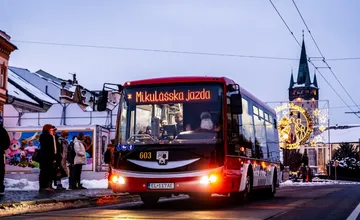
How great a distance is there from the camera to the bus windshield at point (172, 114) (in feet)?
42.6

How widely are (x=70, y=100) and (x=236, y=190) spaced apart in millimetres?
51806

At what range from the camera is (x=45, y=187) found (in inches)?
642

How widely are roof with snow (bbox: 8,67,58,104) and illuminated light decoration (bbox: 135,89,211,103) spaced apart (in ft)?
128

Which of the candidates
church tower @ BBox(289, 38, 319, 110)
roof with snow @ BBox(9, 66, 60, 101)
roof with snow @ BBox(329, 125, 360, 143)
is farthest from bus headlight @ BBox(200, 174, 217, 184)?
church tower @ BBox(289, 38, 319, 110)

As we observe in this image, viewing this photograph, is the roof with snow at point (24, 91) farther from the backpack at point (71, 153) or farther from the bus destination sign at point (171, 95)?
the bus destination sign at point (171, 95)

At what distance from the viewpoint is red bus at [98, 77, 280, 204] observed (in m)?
12.6

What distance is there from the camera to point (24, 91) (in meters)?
56.5

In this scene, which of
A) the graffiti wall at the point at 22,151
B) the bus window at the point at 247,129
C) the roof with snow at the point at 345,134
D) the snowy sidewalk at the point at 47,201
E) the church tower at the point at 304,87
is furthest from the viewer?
the church tower at the point at 304,87

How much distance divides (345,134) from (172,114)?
449 ft

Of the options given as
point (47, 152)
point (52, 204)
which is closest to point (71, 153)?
point (47, 152)

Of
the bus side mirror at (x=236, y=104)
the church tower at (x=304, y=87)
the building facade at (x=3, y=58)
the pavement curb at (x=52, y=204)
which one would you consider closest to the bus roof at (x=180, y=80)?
the bus side mirror at (x=236, y=104)

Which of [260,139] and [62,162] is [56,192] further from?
[260,139]

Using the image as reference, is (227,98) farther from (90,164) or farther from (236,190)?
(90,164)

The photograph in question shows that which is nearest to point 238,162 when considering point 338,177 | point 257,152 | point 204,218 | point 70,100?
point 257,152
